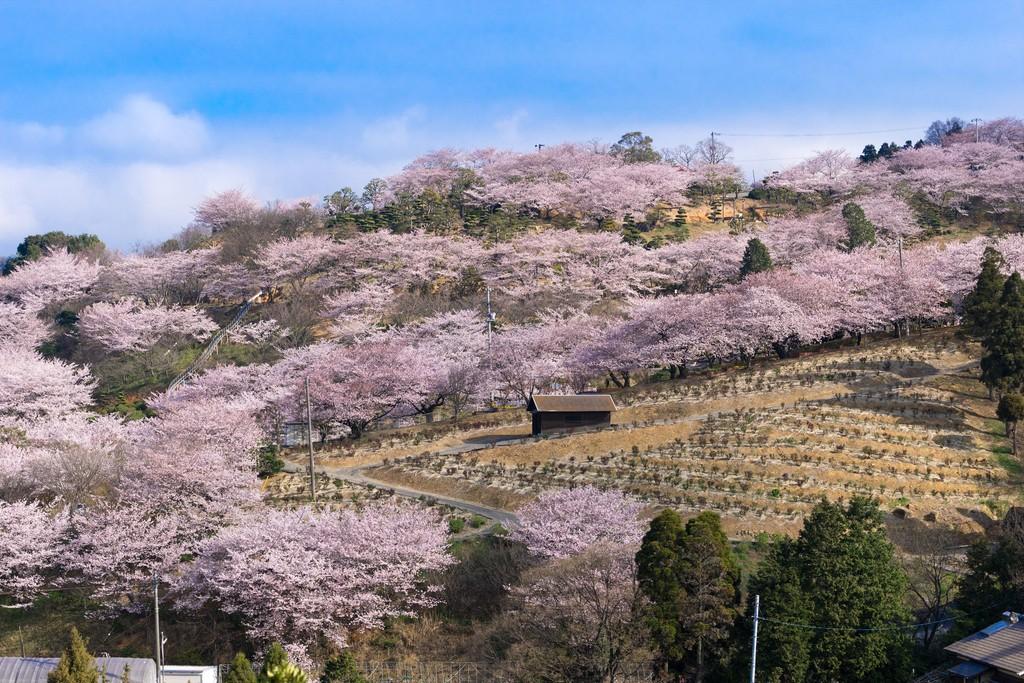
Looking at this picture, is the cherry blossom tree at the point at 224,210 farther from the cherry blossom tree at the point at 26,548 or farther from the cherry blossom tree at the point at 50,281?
the cherry blossom tree at the point at 26,548

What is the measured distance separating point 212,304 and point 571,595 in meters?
49.3

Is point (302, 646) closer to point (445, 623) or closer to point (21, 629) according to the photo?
point (445, 623)

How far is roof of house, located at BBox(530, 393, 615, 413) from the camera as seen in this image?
128 ft

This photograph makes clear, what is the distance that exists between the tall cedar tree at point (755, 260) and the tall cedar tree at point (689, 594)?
33708mm

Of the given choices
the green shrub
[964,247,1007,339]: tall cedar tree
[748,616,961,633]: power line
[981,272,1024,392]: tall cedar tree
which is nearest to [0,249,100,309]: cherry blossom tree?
the green shrub

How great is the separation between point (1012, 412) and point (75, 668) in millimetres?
29822

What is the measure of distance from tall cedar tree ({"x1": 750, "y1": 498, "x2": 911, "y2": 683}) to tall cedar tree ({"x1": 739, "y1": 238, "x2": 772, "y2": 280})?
3336 cm

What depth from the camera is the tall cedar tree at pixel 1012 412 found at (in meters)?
34.7

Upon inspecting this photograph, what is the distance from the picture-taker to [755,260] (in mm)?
56281

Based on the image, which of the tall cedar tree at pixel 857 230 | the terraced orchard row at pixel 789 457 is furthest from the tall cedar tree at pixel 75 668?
the tall cedar tree at pixel 857 230

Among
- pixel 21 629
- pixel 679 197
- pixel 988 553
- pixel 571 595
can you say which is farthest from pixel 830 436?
pixel 679 197

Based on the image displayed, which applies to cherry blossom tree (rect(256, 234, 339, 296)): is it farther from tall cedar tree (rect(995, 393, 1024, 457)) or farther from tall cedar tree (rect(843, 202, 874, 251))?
tall cedar tree (rect(995, 393, 1024, 457))

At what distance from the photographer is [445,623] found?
1105 inches

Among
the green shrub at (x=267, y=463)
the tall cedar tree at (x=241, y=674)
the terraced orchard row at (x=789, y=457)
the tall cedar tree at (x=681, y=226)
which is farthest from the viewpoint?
the tall cedar tree at (x=681, y=226)
